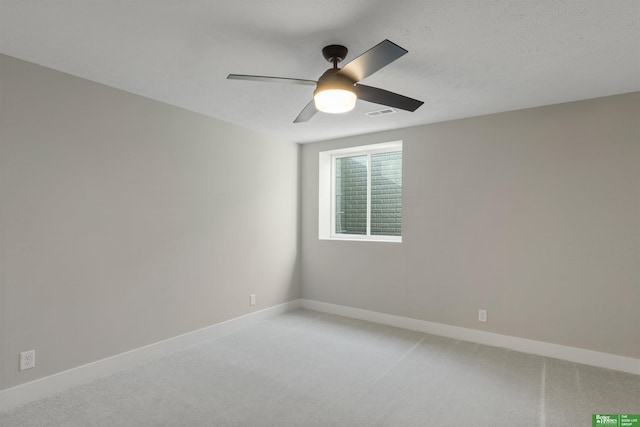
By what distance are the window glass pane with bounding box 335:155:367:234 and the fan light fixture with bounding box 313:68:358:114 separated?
8.72ft

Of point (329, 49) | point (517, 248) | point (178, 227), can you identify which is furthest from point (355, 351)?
point (329, 49)

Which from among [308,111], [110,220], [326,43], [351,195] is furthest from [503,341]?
[110,220]

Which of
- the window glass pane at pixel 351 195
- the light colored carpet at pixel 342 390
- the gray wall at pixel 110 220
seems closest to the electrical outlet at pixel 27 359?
the gray wall at pixel 110 220

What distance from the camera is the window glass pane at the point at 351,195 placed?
15.5ft

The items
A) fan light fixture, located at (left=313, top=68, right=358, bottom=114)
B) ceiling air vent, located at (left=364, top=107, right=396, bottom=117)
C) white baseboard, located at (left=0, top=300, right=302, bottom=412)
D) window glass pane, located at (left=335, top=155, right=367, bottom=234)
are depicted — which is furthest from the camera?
window glass pane, located at (left=335, top=155, right=367, bottom=234)

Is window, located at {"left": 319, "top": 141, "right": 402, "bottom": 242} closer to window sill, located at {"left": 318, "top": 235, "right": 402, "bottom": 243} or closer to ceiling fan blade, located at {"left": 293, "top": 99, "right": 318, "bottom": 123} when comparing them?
window sill, located at {"left": 318, "top": 235, "right": 402, "bottom": 243}

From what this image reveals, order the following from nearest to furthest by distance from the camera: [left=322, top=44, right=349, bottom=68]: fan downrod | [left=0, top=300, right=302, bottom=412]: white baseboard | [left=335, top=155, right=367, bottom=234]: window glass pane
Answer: [left=322, top=44, right=349, bottom=68]: fan downrod → [left=0, top=300, right=302, bottom=412]: white baseboard → [left=335, top=155, right=367, bottom=234]: window glass pane

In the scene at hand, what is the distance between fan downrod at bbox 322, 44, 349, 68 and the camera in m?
2.15

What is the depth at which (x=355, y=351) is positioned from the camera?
3285mm

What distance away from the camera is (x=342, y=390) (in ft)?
8.31

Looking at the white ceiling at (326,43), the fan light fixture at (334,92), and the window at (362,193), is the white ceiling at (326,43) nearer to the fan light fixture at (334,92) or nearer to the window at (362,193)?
the fan light fixture at (334,92)

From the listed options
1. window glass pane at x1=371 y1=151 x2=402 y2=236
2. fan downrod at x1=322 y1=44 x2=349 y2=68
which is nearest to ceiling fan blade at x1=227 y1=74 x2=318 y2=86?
fan downrod at x1=322 y1=44 x2=349 y2=68

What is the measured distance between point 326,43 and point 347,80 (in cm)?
32

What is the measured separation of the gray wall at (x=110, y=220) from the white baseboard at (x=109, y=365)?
0.06 meters
